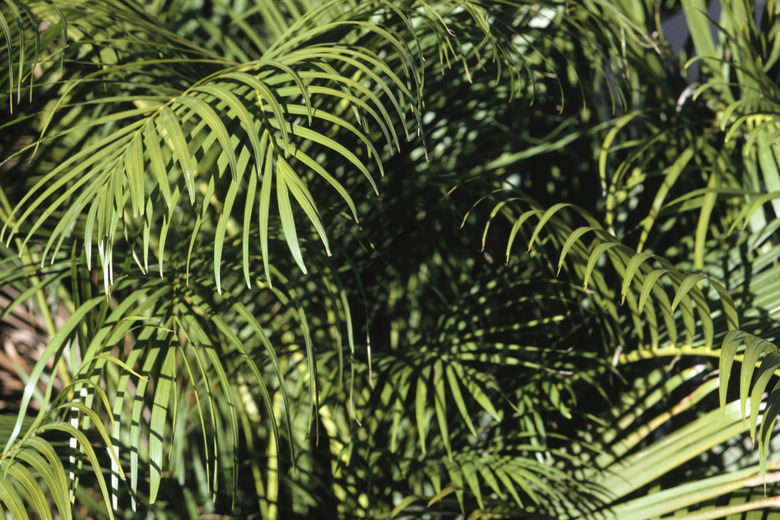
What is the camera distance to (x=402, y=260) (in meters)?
0.99

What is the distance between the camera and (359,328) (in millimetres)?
998

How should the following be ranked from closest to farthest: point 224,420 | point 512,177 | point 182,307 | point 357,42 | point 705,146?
point 182,307 < point 357,42 < point 705,146 < point 224,420 < point 512,177

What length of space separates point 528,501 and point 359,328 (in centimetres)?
35

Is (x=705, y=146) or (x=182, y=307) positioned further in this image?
(x=705, y=146)

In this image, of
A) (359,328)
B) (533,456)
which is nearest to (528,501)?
(533,456)

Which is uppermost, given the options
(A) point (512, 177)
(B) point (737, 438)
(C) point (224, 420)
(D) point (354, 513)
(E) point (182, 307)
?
(E) point (182, 307)

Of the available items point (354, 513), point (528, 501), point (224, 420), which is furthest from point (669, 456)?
point (224, 420)

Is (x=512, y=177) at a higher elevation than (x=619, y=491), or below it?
higher

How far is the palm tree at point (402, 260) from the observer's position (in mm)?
619

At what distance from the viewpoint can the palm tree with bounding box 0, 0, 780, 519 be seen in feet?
2.03

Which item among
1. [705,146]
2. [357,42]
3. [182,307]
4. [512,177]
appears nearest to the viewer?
[182,307]

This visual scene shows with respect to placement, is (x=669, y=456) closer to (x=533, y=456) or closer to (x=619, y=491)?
(x=619, y=491)

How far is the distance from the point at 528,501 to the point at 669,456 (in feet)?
0.65

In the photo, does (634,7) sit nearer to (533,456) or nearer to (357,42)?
(357,42)
